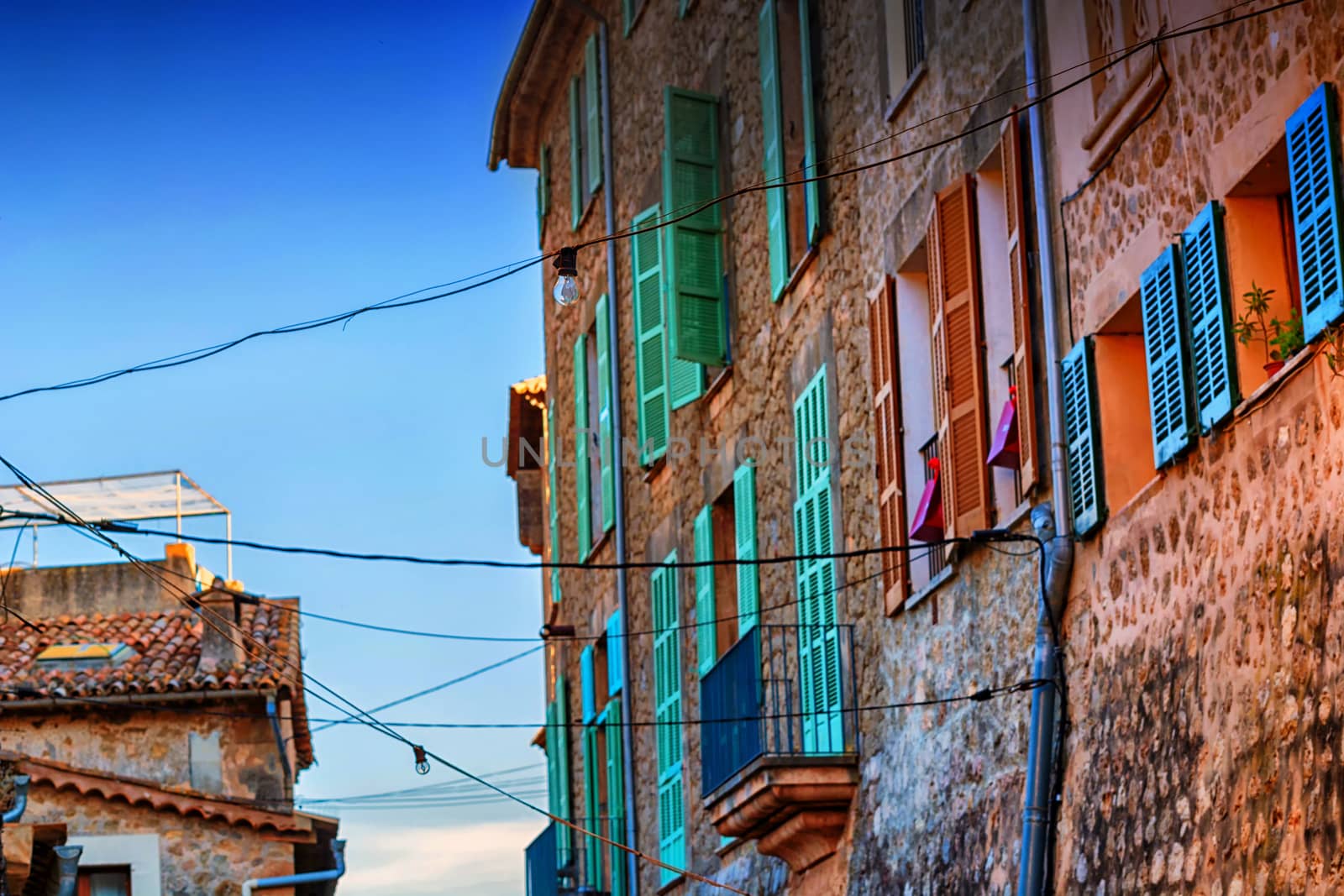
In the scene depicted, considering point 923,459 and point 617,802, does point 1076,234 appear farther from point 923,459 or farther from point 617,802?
point 617,802

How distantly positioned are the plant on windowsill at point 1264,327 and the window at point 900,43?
14.5 feet

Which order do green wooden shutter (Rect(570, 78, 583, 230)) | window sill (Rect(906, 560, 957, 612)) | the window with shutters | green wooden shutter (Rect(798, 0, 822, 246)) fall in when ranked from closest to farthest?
window sill (Rect(906, 560, 957, 612)) < the window with shutters < green wooden shutter (Rect(798, 0, 822, 246)) < green wooden shutter (Rect(570, 78, 583, 230))

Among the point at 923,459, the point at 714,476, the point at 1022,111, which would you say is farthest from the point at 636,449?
the point at 1022,111

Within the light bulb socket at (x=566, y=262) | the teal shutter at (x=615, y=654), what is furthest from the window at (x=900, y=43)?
the teal shutter at (x=615, y=654)

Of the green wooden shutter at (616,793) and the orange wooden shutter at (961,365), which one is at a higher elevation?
the orange wooden shutter at (961,365)

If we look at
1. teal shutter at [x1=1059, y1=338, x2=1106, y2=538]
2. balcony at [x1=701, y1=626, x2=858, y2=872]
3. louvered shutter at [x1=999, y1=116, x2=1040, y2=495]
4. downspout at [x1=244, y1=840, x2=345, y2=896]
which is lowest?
downspout at [x1=244, y1=840, x2=345, y2=896]

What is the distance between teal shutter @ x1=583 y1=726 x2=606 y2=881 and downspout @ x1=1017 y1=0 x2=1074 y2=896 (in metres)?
10.2

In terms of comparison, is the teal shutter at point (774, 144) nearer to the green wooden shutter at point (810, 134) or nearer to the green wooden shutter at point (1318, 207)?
the green wooden shutter at point (810, 134)

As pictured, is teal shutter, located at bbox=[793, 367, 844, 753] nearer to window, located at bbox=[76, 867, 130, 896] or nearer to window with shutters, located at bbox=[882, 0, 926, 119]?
window with shutters, located at bbox=[882, 0, 926, 119]

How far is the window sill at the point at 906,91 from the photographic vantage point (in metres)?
11.3

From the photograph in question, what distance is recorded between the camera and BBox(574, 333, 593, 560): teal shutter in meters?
19.6

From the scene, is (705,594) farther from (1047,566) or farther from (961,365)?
(1047,566)

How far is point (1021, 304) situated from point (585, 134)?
11.2 meters

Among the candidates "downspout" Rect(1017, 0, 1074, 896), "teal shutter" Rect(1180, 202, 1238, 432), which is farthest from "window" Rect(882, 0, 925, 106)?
"teal shutter" Rect(1180, 202, 1238, 432)
